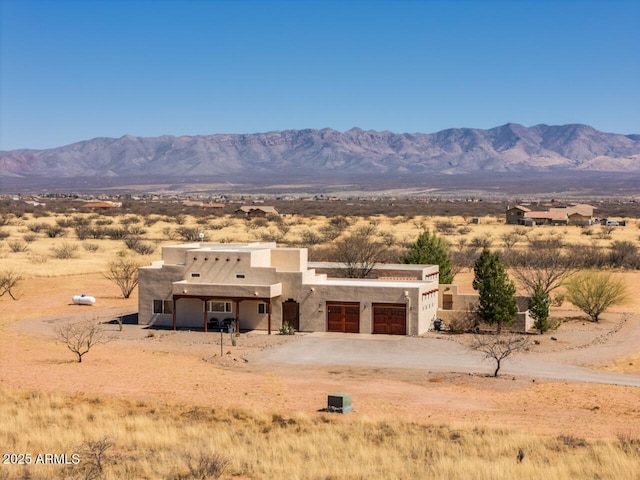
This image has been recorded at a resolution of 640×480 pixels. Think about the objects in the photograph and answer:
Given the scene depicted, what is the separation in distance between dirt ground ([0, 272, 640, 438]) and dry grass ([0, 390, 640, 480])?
1503 millimetres

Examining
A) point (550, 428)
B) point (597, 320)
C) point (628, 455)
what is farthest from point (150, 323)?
point (628, 455)

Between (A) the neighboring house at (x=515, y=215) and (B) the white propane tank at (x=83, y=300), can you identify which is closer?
(B) the white propane tank at (x=83, y=300)

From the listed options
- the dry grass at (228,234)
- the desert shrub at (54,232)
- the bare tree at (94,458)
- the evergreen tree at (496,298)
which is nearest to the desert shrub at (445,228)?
the dry grass at (228,234)

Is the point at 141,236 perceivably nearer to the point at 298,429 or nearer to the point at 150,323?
the point at 150,323

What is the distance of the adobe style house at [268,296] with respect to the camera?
140 feet

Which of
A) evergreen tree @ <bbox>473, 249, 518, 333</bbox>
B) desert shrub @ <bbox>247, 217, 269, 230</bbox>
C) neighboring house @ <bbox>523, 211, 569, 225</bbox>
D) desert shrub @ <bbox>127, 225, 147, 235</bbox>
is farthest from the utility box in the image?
neighboring house @ <bbox>523, 211, 569, 225</bbox>

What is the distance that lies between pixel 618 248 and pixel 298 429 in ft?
181

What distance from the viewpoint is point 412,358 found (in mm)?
36812

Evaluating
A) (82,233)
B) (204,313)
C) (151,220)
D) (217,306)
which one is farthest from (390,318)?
(151,220)

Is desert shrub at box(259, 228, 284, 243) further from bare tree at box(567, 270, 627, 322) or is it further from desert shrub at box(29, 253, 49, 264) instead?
bare tree at box(567, 270, 627, 322)

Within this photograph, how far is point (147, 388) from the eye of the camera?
30469mm

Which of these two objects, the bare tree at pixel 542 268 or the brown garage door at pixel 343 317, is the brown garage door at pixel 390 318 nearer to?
the brown garage door at pixel 343 317

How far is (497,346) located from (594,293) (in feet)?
40.4

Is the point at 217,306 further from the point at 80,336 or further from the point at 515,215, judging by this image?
the point at 515,215
